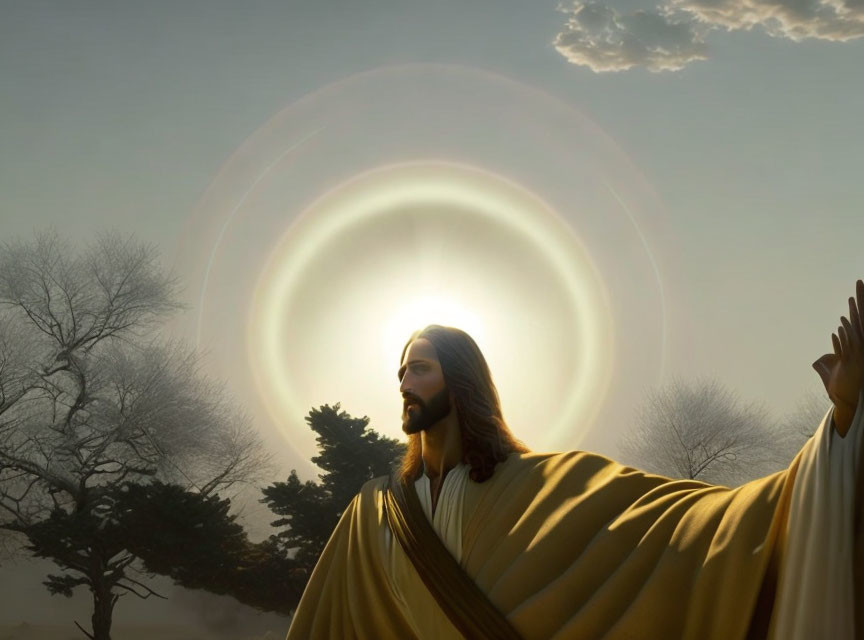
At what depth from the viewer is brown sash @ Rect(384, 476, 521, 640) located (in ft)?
18.1

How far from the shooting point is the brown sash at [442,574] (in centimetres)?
550

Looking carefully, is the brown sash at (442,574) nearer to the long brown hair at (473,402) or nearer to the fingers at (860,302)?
the long brown hair at (473,402)

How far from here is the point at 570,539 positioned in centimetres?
564

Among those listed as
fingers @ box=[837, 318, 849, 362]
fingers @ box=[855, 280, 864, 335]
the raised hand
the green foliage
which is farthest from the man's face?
the green foliage

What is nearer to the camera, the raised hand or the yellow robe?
the raised hand

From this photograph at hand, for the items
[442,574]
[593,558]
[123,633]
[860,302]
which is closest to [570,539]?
[593,558]

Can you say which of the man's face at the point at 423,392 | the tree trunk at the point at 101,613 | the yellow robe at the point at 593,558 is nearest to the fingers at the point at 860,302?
the yellow robe at the point at 593,558

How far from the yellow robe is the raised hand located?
3.2 inches

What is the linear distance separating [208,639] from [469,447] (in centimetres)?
2392

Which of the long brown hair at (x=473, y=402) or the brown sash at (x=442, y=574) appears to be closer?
the brown sash at (x=442, y=574)

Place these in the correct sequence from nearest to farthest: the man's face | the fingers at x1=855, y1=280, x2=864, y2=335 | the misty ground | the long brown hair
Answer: the fingers at x1=855, y1=280, x2=864, y2=335, the long brown hair, the man's face, the misty ground

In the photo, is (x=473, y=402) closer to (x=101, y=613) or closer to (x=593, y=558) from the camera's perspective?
(x=593, y=558)

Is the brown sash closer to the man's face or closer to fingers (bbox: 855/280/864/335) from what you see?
the man's face

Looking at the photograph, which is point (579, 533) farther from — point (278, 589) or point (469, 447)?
point (278, 589)
